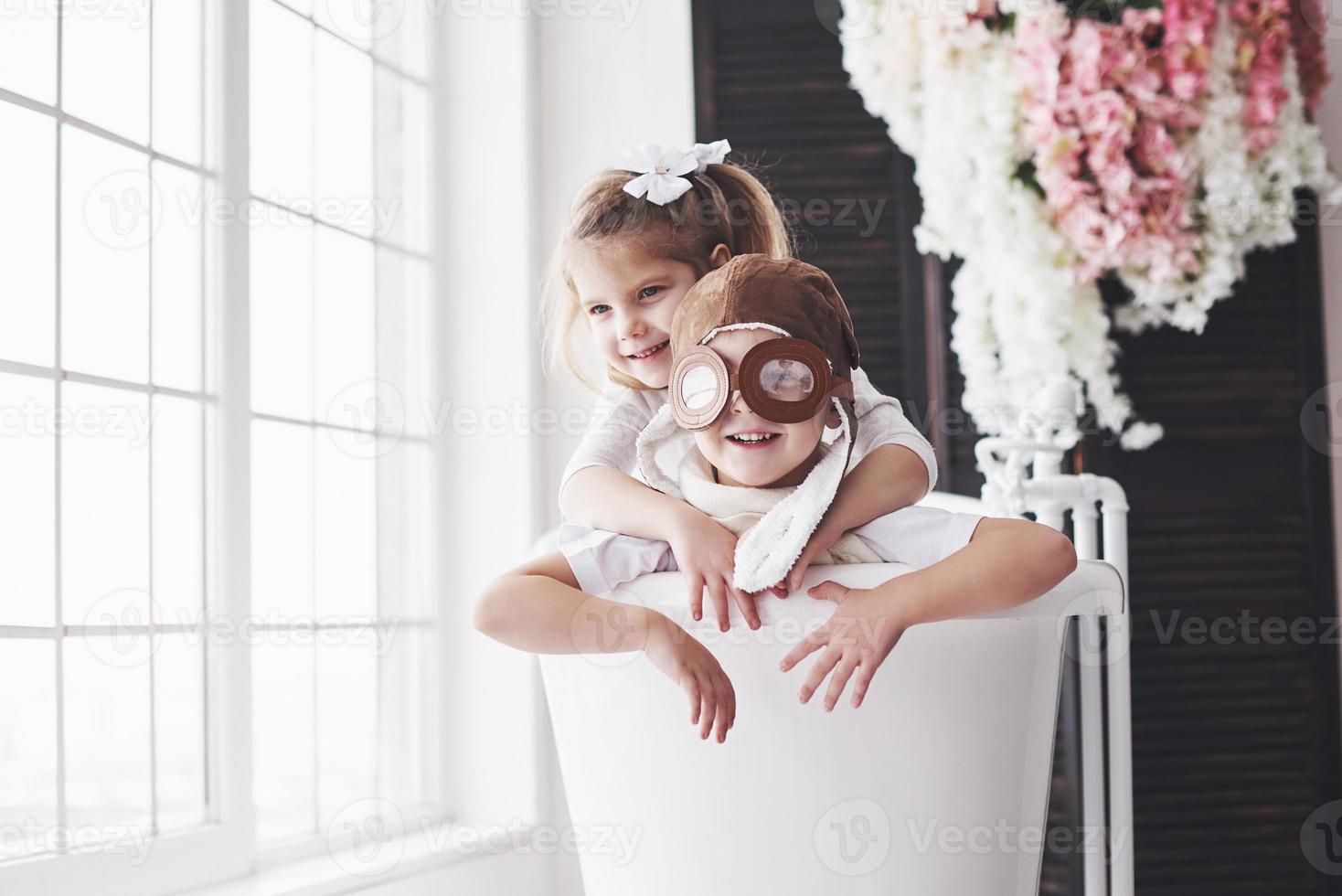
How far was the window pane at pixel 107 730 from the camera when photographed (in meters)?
1.48

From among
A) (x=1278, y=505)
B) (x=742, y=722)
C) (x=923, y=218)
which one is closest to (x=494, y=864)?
(x=742, y=722)

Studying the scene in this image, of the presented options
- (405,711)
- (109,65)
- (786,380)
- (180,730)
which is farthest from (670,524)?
(405,711)

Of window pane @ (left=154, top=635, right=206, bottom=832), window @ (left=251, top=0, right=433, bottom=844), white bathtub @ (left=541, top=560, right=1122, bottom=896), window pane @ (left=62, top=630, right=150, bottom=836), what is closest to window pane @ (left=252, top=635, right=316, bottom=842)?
window @ (left=251, top=0, right=433, bottom=844)

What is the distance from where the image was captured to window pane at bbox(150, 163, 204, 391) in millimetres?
1669

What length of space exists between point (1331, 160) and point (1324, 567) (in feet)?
2.33

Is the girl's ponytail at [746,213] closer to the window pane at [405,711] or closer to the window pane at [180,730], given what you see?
the window pane at [180,730]

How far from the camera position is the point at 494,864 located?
206 centimetres

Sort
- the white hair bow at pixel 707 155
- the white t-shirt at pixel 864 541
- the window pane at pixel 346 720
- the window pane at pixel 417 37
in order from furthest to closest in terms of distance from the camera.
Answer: the window pane at pixel 417 37 < the window pane at pixel 346 720 < the white hair bow at pixel 707 155 < the white t-shirt at pixel 864 541

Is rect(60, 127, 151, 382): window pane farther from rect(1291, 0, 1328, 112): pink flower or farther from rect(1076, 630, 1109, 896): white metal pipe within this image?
rect(1291, 0, 1328, 112): pink flower

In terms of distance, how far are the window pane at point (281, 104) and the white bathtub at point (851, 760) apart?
43.9 inches

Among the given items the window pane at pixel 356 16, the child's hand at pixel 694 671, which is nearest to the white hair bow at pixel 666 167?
the child's hand at pixel 694 671

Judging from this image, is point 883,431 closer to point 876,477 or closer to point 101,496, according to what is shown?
point 876,477

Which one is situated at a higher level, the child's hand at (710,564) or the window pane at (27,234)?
the window pane at (27,234)

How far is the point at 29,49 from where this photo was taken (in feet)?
4.81
